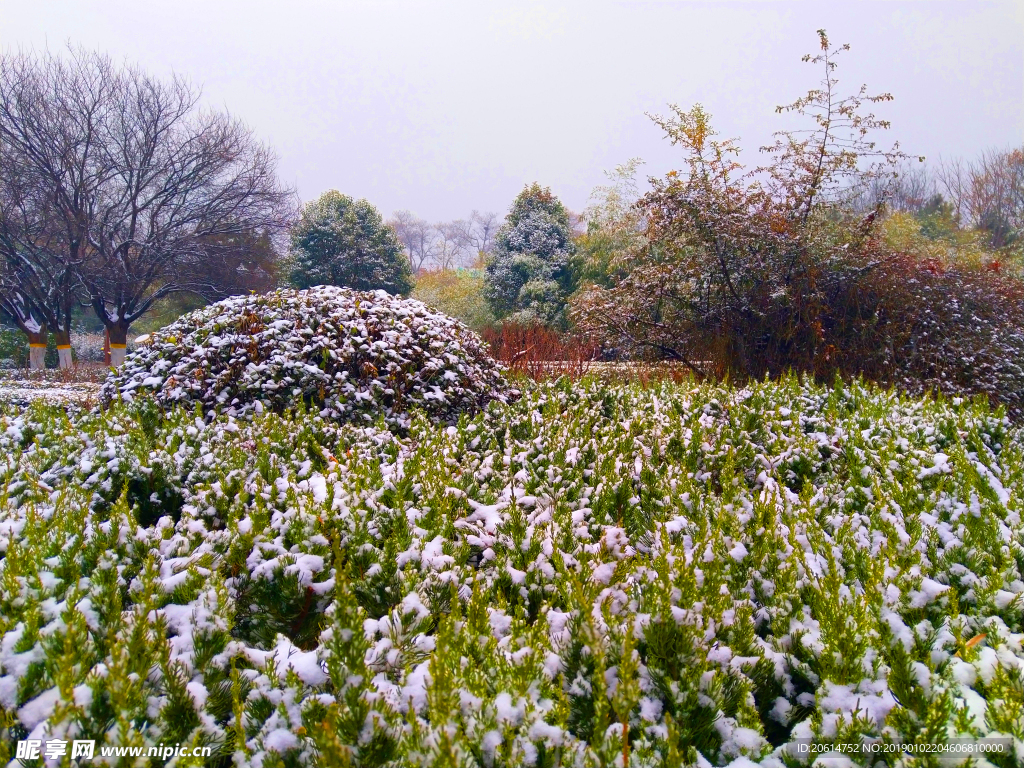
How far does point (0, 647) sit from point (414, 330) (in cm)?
382

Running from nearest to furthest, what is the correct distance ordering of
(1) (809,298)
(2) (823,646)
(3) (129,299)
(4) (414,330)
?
(2) (823,646), (4) (414,330), (1) (809,298), (3) (129,299)

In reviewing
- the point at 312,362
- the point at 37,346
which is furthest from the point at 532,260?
the point at 312,362

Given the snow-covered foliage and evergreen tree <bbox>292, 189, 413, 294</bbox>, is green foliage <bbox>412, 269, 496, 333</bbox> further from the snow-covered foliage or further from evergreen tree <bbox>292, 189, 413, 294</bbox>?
the snow-covered foliage

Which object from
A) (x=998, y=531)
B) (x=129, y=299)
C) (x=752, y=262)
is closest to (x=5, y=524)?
(x=998, y=531)

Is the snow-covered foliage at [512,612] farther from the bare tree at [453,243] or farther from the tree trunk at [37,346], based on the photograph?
the bare tree at [453,243]

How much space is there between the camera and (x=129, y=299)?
1784cm

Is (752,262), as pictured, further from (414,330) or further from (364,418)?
(364,418)

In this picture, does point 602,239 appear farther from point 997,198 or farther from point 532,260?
point 997,198

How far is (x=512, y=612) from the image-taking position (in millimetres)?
1732

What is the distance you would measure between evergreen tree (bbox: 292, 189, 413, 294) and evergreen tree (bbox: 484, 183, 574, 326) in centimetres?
549

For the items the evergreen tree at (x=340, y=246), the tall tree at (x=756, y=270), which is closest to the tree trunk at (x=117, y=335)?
the evergreen tree at (x=340, y=246)

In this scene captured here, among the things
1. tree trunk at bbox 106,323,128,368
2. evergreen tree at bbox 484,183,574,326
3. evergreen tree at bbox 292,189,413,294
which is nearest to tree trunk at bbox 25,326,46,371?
tree trunk at bbox 106,323,128,368

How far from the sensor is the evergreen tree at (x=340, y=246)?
82.3 feet

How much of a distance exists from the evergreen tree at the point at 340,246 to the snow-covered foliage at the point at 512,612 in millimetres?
23315
